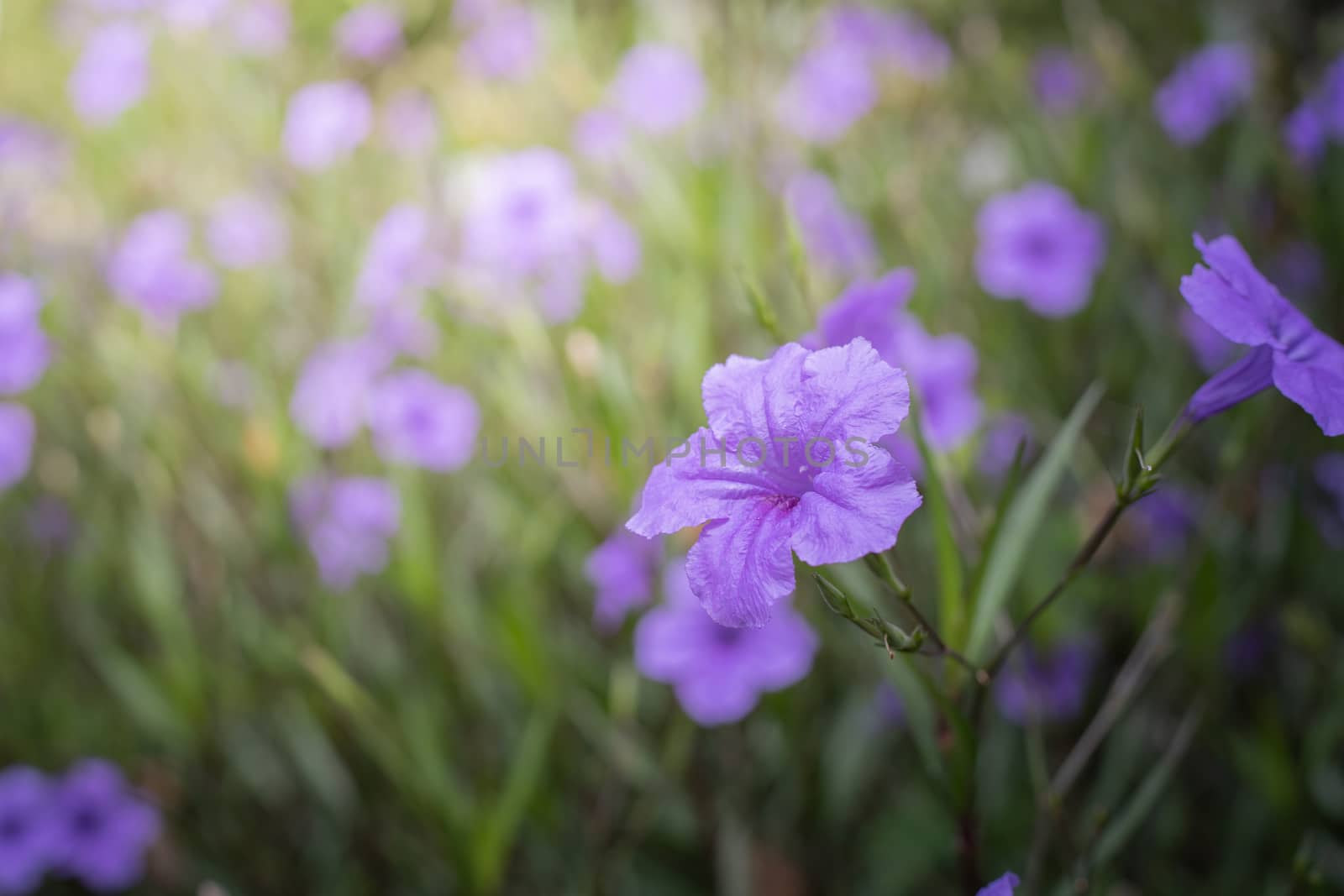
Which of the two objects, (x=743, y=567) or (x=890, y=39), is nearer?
(x=743, y=567)

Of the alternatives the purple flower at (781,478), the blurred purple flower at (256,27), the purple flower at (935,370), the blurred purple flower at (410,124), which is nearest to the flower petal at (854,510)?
the purple flower at (781,478)

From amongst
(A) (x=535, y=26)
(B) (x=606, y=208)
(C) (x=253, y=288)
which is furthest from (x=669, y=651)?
(A) (x=535, y=26)

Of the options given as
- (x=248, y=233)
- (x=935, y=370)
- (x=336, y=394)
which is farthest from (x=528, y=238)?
(x=248, y=233)

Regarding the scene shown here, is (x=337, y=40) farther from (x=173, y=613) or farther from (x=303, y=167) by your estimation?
(x=173, y=613)

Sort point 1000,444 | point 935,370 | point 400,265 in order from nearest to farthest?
point 935,370 < point 1000,444 < point 400,265

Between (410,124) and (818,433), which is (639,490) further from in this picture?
(410,124)

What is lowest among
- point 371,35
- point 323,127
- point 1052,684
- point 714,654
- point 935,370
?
point 1052,684

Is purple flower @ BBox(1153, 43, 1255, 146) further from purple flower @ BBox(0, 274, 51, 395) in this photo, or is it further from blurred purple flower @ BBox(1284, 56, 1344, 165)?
purple flower @ BBox(0, 274, 51, 395)
